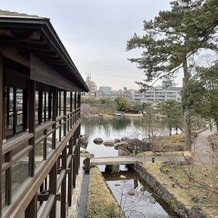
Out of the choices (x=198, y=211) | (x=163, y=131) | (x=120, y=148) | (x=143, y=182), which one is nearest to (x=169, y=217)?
(x=198, y=211)

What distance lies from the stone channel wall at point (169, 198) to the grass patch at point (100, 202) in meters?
2.81

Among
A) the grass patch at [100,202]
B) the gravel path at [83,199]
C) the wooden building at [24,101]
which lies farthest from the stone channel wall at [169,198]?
the wooden building at [24,101]

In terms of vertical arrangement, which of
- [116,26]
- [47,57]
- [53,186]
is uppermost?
[116,26]

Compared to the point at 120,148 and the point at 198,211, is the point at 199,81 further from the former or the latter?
the point at 120,148

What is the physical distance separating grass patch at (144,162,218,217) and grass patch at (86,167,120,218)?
10.0 ft

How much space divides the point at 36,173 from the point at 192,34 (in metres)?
9.51

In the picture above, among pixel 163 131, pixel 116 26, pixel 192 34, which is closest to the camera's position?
pixel 192 34

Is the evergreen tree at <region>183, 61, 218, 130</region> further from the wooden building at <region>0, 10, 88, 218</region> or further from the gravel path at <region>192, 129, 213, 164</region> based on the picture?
the wooden building at <region>0, 10, 88, 218</region>

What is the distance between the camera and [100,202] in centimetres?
1009

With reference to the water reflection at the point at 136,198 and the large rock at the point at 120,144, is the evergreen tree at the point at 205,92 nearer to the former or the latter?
the water reflection at the point at 136,198

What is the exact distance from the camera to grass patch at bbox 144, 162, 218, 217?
10406 millimetres

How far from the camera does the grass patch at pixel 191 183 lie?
34.1 ft

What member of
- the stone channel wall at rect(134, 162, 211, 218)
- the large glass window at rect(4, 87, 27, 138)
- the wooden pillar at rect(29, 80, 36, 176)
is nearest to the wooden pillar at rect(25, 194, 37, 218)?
the wooden pillar at rect(29, 80, 36, 176)

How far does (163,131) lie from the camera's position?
29.3 metres
